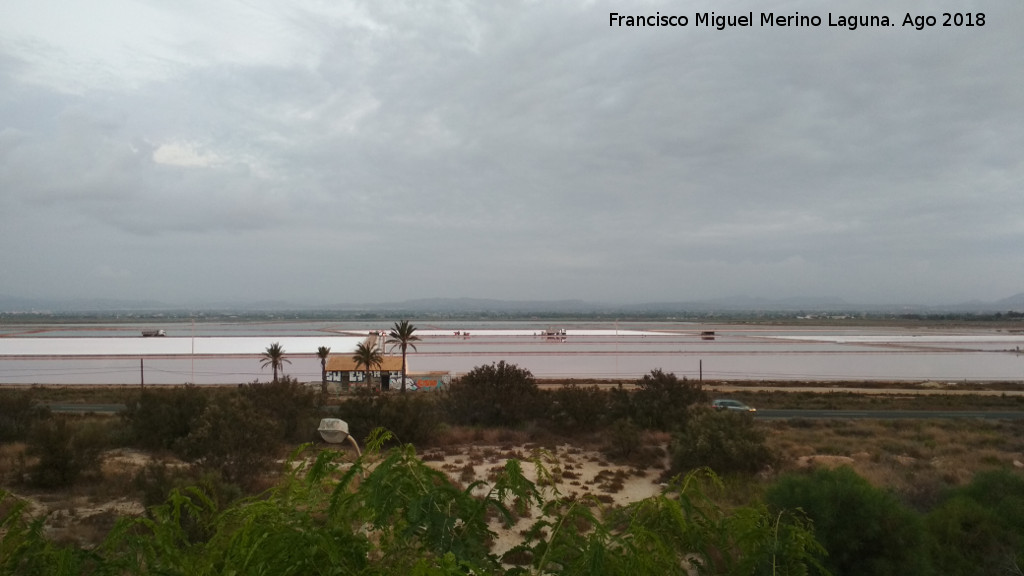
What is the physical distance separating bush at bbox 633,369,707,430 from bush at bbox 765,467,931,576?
11067 millimetres

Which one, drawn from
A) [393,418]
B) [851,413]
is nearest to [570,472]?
[393,418]

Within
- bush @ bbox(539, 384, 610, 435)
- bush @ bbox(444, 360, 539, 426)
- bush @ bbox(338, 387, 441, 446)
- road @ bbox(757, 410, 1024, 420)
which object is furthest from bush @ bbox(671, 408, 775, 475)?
road @ bbox(757, 410, 1024, 420)

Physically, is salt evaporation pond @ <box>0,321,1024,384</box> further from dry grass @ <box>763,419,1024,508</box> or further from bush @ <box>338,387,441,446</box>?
bush @ <box>338,387,441,446</box>

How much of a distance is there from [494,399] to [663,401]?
5.72 meters

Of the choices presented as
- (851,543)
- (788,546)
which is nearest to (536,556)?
(788,546)

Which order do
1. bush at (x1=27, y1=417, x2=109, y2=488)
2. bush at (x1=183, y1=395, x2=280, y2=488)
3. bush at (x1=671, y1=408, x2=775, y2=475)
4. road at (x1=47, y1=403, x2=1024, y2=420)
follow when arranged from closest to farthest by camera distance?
bush at (x1=183, y1=395, x2=280, y2=488), bush at (x1=27, y1=417, x2=109, y2=488), bush at (x1=671, y1=408, x2=775, y2=475), road at (x1=47, y1=403, x2=1024, y2=420)

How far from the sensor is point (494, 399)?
20672 millimetres

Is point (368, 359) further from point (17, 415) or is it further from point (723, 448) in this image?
point (723, 448)

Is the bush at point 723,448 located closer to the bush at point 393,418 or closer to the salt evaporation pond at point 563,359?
the bush at point 393,418

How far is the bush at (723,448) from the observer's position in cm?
1296

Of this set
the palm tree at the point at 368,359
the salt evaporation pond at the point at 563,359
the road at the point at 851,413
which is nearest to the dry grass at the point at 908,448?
the road at the point at 851,413

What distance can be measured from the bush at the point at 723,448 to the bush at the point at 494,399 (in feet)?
23.9

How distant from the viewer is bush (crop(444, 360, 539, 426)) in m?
20.4

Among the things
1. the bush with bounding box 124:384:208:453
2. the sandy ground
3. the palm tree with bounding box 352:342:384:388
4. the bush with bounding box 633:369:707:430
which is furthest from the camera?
the palm tree with bounding box 352:342:384:388
